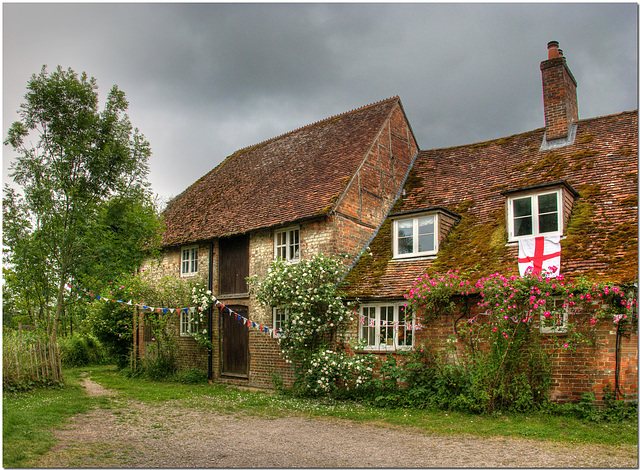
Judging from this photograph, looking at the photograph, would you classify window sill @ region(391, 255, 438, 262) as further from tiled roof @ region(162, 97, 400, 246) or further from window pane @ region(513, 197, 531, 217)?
tiled roof @ region(162, 97, 400, 246)

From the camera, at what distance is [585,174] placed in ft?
48.1

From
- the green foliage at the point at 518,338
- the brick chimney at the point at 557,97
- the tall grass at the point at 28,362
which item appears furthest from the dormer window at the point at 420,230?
the tall grass at the point at 28,362

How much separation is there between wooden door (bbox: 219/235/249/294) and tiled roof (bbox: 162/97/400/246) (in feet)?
1.64

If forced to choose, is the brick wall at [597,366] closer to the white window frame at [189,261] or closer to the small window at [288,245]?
the small window at [288,245]

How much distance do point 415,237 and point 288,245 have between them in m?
4.03

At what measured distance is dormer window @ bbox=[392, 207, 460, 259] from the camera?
1484cm

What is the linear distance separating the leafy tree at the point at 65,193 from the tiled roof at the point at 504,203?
23.3ft

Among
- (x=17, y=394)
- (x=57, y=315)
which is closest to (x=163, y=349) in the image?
(x=57, y=315)

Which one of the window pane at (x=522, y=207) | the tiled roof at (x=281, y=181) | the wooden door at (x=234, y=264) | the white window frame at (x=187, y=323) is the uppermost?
the tiled roof at (x=281, y=181)

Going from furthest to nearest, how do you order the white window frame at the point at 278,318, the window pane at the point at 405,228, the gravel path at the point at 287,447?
the white window frame at the point at 278,318, the window pane at the point at 405,228, the gravel path at the point at 287,447

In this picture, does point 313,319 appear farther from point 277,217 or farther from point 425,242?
point 277,217

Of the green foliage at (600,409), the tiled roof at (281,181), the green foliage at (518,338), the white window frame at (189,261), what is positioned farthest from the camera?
the white window frame at (189,261)

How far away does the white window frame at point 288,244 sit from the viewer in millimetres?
16547

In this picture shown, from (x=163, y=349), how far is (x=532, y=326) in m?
13.5
